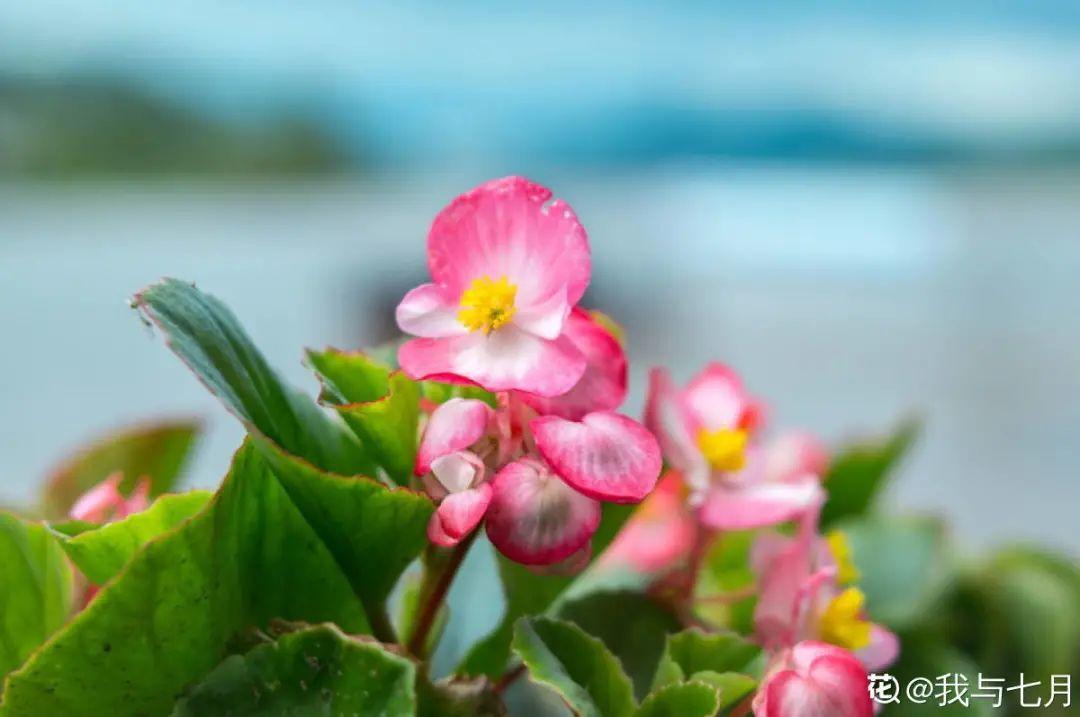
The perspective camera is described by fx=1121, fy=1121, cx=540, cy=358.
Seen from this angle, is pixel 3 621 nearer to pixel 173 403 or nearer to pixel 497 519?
pixel 497 519

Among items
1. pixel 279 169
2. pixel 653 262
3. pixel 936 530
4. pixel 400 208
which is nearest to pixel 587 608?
pixel 936 530

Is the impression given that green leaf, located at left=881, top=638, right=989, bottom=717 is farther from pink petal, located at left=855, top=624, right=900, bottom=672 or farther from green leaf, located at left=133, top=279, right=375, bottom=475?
green leaf, located at left=133, top=279, right=375, bottom=475

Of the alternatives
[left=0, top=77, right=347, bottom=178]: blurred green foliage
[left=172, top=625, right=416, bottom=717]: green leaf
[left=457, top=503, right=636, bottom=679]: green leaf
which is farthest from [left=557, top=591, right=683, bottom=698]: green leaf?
[left=0, top=77, right=347, bottom=178]: blurred green foliage

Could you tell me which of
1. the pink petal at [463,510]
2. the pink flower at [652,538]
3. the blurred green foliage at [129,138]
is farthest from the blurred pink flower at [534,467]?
the blurred green foliage at [129,138]

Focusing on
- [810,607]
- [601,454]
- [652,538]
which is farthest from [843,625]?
[652,538]

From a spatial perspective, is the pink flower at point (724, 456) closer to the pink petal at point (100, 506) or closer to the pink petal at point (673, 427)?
the pink petal at point (673, 427)

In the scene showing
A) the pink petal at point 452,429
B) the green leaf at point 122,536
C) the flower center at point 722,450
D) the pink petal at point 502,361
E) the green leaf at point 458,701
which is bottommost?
the green leaf at point 458,701

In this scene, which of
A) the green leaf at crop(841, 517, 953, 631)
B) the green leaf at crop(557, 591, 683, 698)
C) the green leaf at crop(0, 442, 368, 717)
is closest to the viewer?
the green leaf at crop(0, 442, 368, 717)

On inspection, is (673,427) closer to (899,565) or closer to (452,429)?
(452,429)
